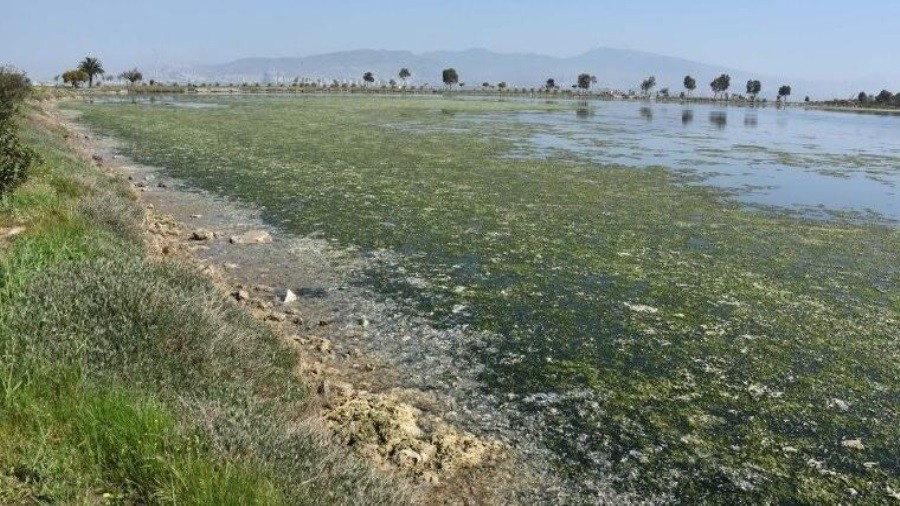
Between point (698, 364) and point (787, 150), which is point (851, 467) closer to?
point (698, 364)

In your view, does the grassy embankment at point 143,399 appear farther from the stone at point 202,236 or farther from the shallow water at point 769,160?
the shallow water at point 769,160

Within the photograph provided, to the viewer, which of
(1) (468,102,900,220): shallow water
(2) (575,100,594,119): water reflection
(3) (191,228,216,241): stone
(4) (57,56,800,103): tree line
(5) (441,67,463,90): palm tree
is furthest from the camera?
(5) (441,67,463,90): palm tree

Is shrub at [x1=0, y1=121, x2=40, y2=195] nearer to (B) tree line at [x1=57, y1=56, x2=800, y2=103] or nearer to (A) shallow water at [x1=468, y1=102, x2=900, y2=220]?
(A) shallow water at [x1=468, y1=102, x2=900, y2=220]

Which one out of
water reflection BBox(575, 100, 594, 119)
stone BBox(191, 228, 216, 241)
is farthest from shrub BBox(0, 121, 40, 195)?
water reflection BBox(575, 100, 594, 119)

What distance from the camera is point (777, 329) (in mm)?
9391

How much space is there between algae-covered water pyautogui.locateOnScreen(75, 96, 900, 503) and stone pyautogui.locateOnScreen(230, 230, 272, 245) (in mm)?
874

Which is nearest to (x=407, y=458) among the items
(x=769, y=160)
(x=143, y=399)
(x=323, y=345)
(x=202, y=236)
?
(x=143, y=399)

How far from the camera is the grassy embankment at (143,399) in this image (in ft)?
13.1

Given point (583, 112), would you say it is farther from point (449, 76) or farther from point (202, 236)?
point (449, 76)

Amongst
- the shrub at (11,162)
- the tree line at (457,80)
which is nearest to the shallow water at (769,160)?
A: the shrub at (11,162)

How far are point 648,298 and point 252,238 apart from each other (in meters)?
8.30

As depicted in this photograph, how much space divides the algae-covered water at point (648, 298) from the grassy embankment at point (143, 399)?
2455mm

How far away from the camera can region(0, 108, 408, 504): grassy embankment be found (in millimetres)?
3988

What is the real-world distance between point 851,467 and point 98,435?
6711mm
